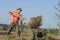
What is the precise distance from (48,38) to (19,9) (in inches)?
85.7

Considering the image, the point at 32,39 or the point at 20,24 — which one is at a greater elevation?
the point at 20,24

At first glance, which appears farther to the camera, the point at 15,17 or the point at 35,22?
the point at 35,22

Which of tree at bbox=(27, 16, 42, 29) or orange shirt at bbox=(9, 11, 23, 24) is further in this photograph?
tree at bbox=(27, 16, 42, 29)

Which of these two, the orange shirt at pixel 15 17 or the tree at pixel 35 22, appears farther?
the tree at pixel 35 22

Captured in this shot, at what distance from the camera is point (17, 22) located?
13312 mm

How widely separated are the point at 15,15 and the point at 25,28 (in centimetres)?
326

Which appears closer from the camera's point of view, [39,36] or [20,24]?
[39,36]

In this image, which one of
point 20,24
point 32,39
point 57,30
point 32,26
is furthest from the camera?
point 57,30

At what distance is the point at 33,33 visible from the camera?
43.0 feet

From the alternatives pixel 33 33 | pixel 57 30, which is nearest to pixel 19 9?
pixel 33 33

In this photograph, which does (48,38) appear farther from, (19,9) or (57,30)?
(57,30)

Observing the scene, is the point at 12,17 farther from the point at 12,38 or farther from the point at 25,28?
the point at 25,28

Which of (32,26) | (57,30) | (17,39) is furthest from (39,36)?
(57,30)

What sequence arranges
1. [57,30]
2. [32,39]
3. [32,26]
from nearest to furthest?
[32,39] < [32,26] < [57,30]
